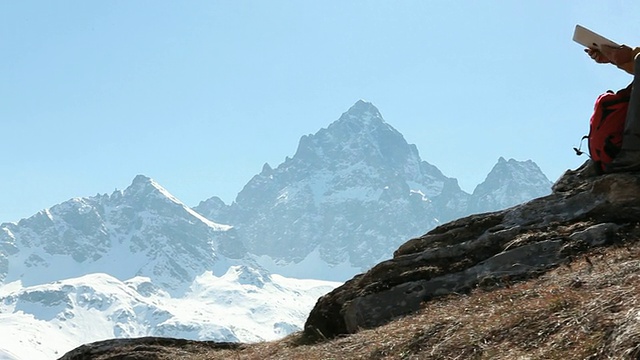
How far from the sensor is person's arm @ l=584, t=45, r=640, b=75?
13.5 meters

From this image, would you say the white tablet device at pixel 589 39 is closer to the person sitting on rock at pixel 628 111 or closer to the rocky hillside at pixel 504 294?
the person sitting on rock at pixel 628 111

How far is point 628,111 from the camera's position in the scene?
513 inches

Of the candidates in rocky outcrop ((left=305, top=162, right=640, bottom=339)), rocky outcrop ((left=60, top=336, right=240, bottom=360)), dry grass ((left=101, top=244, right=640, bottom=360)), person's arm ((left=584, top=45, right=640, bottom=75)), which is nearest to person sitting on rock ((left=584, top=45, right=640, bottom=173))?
person's arm ((left=584, top=45, right=640, bottom=75))

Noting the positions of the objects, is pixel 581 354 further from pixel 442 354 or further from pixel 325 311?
pixel 325 311

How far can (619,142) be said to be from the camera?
13.9 metres

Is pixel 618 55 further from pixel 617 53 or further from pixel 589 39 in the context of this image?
pixel 589 39

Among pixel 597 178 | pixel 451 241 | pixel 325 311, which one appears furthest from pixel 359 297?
pixel 597 178

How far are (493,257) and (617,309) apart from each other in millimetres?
5703

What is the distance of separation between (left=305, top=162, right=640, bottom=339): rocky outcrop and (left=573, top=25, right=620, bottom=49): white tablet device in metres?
2.28

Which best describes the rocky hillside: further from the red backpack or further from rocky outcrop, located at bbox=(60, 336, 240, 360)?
the red backpack

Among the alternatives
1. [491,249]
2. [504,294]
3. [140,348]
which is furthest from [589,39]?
[140,348]

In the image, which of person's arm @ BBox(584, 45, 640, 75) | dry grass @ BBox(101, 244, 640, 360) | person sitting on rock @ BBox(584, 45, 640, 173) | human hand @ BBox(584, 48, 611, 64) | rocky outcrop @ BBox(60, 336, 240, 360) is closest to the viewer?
dry grass @ BBox(101, 244, 640, 360)

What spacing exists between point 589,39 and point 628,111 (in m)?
1.45

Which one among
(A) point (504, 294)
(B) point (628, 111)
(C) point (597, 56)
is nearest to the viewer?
(A) point (504, 294)
